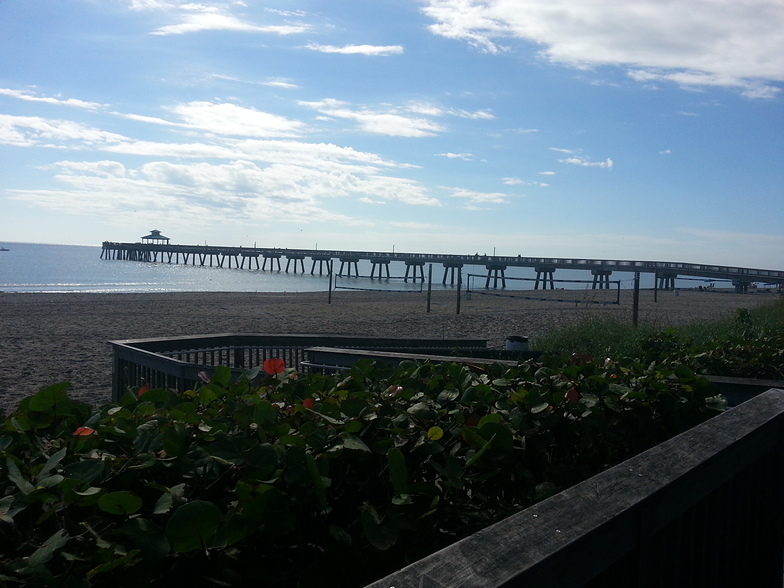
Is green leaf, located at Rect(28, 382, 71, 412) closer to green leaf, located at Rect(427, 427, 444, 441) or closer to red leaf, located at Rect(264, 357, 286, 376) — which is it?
red leaf, located at Rect(264, 357, 286, 376)

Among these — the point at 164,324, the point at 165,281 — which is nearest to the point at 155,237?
the point at 165,281

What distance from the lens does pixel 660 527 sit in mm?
1662

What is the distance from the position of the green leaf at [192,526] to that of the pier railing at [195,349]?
3.15 meters

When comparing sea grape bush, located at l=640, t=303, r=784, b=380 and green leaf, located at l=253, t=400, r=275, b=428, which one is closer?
green leaf, located at l=253, t=400, r=275, b=428

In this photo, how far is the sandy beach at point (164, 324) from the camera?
10797 millimetres

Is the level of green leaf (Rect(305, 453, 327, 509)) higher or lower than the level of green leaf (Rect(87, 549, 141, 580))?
higher

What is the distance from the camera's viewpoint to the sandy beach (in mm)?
10797

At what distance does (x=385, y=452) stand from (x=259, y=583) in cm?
43

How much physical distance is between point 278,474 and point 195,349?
4.91 meters

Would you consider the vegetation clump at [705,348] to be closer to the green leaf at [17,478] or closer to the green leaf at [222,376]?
the green leaf at [222,376]

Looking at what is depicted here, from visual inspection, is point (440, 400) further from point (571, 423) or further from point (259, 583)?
point (259, 583)

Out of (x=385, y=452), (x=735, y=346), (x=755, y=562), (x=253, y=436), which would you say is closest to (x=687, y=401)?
(x=755, y=562)

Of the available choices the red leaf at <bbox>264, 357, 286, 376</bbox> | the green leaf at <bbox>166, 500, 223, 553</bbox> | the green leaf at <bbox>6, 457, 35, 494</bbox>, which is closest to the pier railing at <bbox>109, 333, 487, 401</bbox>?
the red leaf at <bbox>264, 357, 286, 376</bbox>

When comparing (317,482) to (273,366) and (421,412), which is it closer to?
(421,412)
